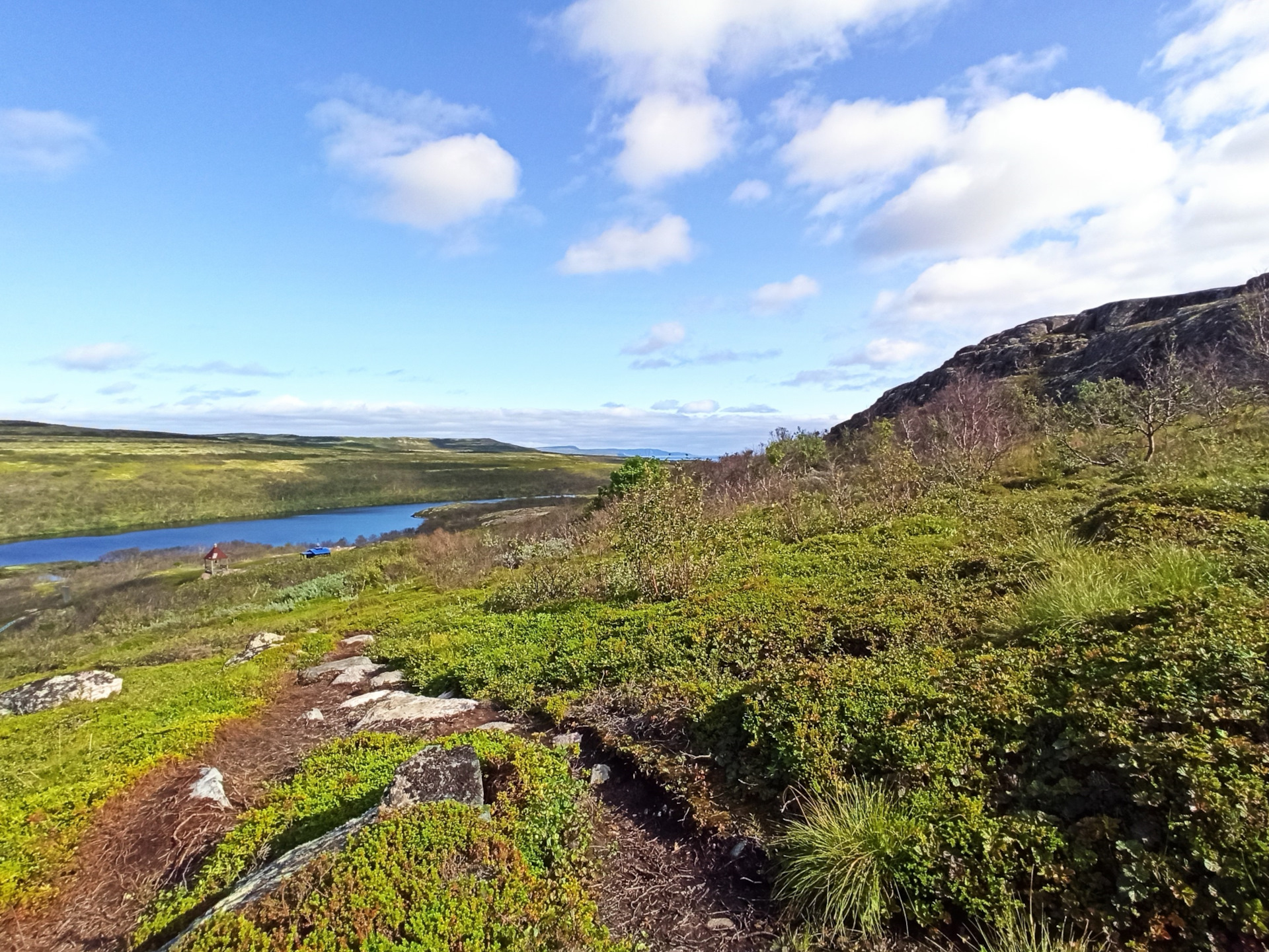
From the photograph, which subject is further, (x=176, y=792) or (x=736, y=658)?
(x=736, y=658)

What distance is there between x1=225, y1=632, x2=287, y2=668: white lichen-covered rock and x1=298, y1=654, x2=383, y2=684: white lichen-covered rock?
2.01m

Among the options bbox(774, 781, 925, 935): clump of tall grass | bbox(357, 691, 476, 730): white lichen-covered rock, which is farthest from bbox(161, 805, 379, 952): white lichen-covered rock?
bbox(774, 781, 925, 935): clump of tall grass

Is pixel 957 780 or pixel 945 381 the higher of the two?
pixel 945 381

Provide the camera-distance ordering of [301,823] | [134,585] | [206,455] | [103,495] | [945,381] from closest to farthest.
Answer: [301,823] → [134,585] → [945,381] → [103,495] → [206,455]

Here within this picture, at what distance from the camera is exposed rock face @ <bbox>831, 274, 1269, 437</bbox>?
38.1 metres

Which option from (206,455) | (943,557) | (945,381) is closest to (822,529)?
(943,557)

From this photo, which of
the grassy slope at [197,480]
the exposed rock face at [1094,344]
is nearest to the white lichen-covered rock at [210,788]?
the exposed rock face at [1094,344]

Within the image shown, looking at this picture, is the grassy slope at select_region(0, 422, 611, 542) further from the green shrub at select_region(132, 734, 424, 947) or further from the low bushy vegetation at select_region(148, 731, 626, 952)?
the low bushy vegetation at select_region(148, 731, 626, 952)

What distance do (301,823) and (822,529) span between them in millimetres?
12171

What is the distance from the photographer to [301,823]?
208 inches

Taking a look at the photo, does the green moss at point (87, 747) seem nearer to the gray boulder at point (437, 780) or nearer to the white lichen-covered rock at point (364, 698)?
the white lichen-covered rock at point (364, 698)

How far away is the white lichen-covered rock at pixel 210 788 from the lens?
5.86 metres

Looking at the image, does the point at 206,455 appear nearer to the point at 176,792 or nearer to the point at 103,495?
the point at 103,495

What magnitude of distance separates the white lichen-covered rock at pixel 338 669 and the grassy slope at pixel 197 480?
365 feet
